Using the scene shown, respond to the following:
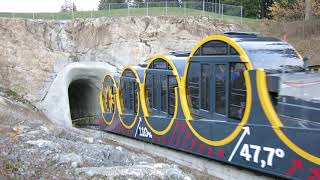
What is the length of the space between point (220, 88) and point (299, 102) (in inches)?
95.7

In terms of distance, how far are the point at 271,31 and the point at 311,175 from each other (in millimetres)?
21495

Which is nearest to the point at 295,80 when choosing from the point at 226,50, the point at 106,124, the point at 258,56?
the point at 258,56

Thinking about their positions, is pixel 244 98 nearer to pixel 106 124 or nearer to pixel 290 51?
pixel 290 51

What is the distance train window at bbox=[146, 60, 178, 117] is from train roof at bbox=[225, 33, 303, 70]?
290cm

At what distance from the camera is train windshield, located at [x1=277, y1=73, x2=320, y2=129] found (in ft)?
27.0

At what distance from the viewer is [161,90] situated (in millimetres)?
14180

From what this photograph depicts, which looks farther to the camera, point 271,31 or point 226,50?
point 271,31

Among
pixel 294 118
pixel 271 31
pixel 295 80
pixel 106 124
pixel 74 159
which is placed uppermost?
pixel 271 31

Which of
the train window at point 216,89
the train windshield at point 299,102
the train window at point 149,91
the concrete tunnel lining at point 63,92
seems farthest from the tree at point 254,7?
the train windshield at point 299,102

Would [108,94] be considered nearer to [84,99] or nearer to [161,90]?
[161,90]

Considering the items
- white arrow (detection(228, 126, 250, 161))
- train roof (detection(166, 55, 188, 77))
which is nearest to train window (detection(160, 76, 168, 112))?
train roof (detection(166, 55, 188, 77))

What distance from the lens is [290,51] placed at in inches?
439

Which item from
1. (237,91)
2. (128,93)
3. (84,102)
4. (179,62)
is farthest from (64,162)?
(84,102)

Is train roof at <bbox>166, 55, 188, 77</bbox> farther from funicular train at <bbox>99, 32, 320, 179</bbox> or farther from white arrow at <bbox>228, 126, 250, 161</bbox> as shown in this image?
white arrow at <bbox>228, 126, 250, 161</bbox>
